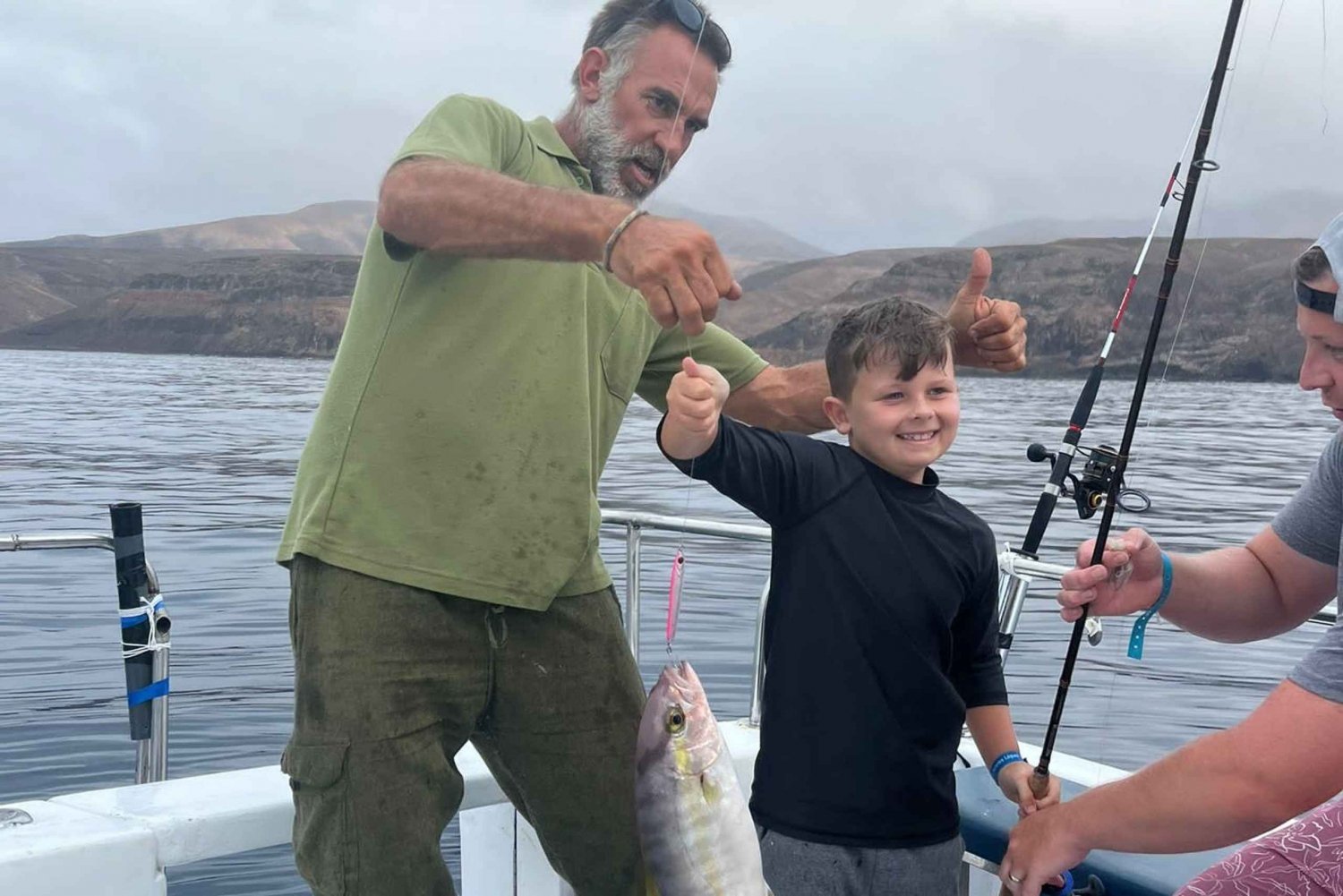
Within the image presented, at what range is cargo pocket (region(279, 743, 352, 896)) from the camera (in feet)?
7.57

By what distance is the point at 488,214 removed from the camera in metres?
2.18

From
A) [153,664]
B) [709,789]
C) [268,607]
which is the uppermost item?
[709,789]

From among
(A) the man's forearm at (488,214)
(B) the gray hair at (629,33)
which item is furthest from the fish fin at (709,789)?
(B) the gray hair at (629,33)

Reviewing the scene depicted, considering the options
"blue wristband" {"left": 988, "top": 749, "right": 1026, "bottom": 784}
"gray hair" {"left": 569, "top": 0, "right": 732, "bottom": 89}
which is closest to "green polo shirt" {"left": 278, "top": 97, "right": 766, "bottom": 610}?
"gray hair" {"left": 569, "top": 0, "right": 732, "bottom": 89}

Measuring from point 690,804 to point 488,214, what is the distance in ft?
3.53

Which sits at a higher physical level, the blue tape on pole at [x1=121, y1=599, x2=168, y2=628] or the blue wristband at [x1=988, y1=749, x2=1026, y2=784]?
the blue tape on pole at [x1=121, y1=599, x2=168, y2=628]

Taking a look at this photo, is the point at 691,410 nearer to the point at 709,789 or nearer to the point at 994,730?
the point at 709,789

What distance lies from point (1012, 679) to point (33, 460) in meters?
23.0

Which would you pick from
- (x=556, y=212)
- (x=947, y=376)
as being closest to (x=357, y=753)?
(x=556, y=212)

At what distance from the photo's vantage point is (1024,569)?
3.32m

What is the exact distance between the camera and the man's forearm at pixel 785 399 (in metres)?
3.02

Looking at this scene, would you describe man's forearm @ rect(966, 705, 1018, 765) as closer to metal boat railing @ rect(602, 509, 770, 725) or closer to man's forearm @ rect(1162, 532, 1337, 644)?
man's forearm @ rect(1162, 532, 1337, 644)

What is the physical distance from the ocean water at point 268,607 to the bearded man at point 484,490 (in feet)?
4.19

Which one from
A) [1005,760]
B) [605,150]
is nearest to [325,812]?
[1005,760]
